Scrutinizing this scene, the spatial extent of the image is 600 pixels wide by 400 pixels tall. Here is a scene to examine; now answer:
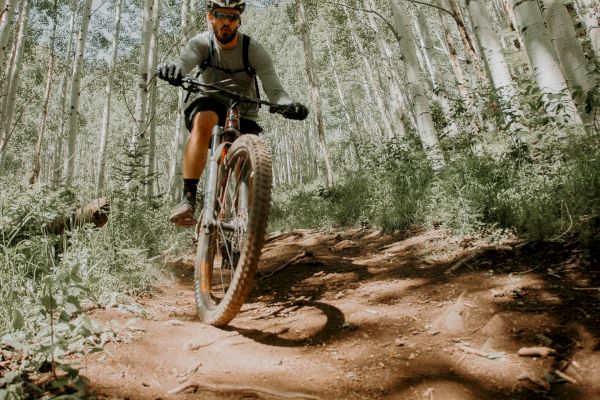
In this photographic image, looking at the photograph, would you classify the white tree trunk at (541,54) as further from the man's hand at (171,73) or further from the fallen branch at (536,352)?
the man's hand at (171,73)

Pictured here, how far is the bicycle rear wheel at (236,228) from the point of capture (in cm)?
204

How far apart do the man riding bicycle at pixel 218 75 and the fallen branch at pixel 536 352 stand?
1908mm

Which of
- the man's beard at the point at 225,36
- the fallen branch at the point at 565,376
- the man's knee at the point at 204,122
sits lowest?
the fallen branch at the point at 565,376

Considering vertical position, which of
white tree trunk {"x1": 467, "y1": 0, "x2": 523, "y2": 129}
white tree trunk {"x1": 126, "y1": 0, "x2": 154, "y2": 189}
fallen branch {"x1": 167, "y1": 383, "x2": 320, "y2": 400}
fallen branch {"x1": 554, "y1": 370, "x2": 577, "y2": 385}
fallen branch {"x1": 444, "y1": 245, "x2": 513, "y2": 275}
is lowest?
fallen branch {"x1": 554, "y1": 370, "x2": 577, "y2": 385}

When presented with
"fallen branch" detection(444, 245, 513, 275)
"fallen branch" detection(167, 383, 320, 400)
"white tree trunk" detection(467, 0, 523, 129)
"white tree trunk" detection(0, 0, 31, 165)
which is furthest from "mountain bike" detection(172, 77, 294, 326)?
"white tree trunk" detection(0, 0, 31, 165)

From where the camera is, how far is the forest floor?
157 cm

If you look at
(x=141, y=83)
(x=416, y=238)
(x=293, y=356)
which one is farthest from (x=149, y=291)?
(x=141, y=83)

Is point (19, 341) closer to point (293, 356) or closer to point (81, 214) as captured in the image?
point (293, 356)

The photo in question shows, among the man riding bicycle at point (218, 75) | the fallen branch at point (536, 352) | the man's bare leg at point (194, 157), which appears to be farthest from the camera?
the man's bare leg at point (194, 157)

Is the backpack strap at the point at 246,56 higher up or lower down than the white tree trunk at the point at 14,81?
lower down

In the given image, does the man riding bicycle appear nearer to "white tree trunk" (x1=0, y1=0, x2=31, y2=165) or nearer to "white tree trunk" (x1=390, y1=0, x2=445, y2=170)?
"white tree trunk" (x1=390, y1=0, x2=445, y2=170)

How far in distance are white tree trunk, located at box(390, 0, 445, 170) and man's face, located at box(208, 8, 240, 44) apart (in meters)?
3.72

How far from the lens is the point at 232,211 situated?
2572 mm

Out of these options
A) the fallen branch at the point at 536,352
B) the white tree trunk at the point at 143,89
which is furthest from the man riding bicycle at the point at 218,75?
the white tree trunk at the point at 143,89
